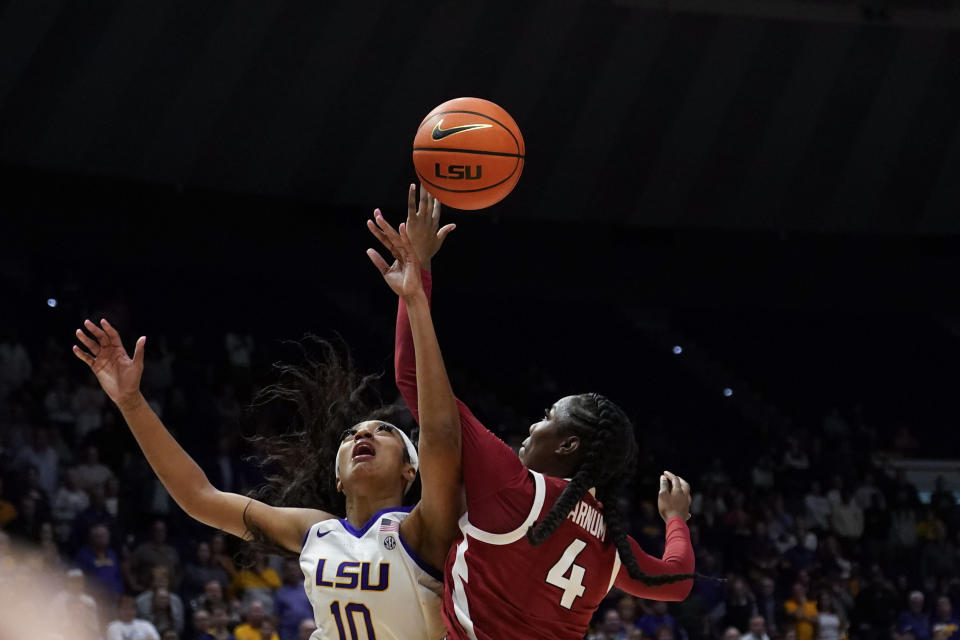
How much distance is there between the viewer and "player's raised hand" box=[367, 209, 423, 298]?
338cm

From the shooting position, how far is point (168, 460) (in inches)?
158

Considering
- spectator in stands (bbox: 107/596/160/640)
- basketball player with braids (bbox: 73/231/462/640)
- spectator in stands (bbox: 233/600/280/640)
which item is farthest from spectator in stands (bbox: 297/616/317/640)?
basketball player with braids (bbox: 73/231/462/640)

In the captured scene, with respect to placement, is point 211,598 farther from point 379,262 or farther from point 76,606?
point 379,262

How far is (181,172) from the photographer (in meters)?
15.4

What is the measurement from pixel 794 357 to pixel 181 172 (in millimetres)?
8863

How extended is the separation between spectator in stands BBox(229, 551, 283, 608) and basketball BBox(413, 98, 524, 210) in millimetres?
5951

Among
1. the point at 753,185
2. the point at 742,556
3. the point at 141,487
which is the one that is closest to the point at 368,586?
the point at 141,487

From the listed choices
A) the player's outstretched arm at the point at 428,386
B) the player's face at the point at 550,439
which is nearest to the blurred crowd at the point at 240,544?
the player's face at the point at 550,439

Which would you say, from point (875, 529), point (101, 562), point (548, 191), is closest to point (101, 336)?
point (101, 562)

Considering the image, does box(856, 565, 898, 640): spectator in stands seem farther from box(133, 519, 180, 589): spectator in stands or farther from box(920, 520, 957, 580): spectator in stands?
box(133, 519, 180, 589): spectator in stands

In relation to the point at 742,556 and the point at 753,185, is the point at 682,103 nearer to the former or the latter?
the point at 753,185

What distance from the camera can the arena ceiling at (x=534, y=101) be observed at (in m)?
13.8

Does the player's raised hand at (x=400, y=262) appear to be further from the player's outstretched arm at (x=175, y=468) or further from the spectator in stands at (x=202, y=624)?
the spectator in stands at (x=202, y=624)

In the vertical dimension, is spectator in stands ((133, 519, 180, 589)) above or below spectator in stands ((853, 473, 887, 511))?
below
